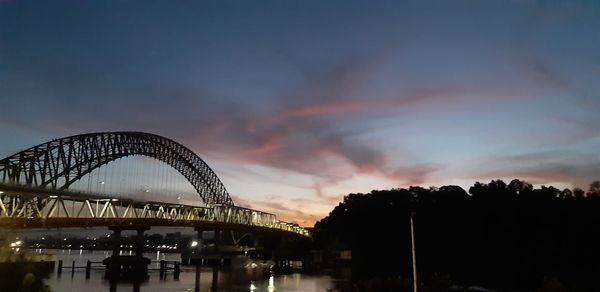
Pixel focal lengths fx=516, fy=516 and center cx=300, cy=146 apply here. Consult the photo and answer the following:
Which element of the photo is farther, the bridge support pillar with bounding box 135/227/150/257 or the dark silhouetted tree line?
the bridge support pillar with bounding box 135/227/150/257

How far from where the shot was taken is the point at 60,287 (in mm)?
90500

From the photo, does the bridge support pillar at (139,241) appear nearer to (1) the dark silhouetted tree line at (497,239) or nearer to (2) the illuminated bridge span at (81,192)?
(2) the illuminated bridge span at (81,192)

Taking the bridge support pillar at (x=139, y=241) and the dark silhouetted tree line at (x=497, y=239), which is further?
the bridge support pillar at (x=139, y=241)

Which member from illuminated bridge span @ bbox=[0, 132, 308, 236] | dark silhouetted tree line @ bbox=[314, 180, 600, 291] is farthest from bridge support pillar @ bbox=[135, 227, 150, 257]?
dark silhouetted tree line @ bbox=[314, 180, 600, 291]

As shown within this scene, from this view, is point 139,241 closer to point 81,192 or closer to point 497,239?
point 81,192

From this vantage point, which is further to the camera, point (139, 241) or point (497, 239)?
point (139, 241)

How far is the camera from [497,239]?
3376 inches

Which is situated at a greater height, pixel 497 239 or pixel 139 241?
pixel 139 241

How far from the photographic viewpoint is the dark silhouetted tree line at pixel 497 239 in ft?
255

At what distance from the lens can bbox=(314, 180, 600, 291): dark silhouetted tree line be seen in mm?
77875

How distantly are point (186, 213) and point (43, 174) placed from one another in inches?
1973

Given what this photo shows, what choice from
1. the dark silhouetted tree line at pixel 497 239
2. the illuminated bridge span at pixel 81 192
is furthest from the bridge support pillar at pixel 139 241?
the dark silhouetted tree line at pixel 497 239

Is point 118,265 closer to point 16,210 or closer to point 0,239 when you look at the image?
point 16,210

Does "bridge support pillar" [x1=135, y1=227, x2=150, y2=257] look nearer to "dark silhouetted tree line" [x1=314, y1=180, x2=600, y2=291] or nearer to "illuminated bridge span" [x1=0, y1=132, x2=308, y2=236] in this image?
"illuminated bridge span" [x1=0, y1=132, x2=308, y2=236]
